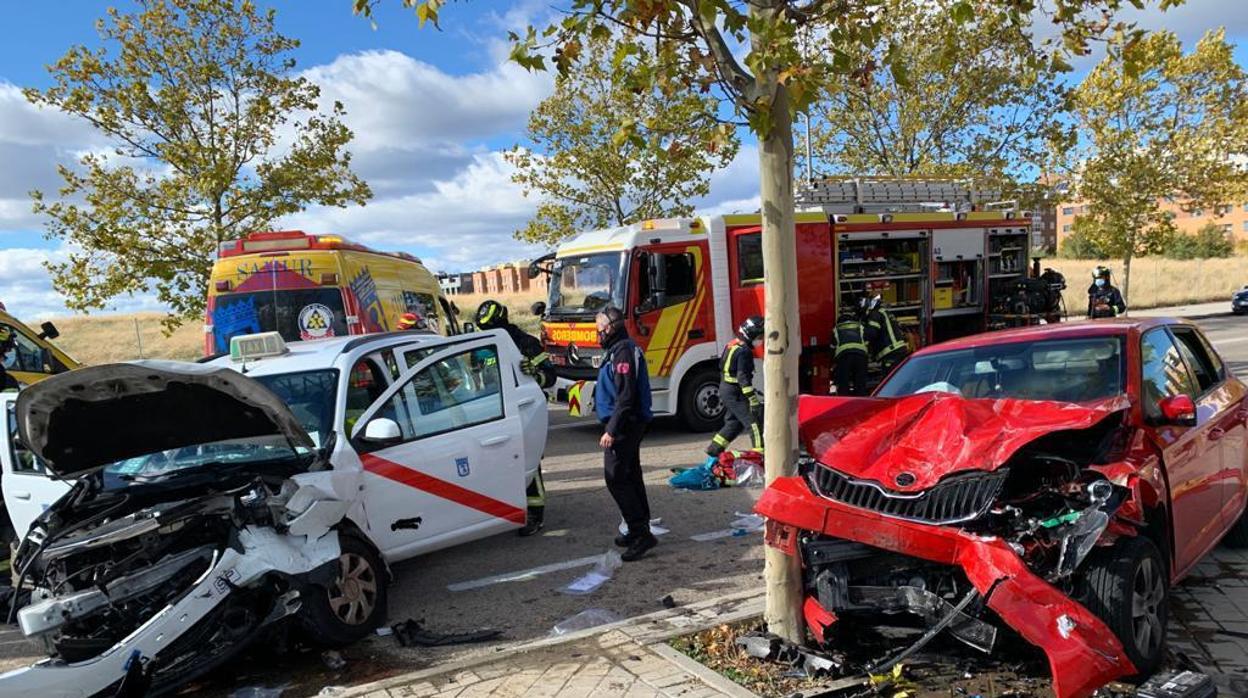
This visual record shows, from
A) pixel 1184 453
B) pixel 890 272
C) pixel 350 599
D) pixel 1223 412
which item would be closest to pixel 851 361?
pixel 890 272

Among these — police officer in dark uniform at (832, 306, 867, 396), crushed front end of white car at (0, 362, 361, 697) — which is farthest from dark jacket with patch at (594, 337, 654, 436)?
police officer in dark uniform at (832, 306, 867, 396)

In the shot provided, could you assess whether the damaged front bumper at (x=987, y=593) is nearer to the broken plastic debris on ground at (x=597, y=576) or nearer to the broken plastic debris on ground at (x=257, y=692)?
the broken plastic debris on ground at (x=597, y=576)

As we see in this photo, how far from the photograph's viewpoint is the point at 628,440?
5.76 meters

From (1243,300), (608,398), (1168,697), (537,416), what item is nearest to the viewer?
(1168,697)

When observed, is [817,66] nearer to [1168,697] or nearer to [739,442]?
[1168,697]

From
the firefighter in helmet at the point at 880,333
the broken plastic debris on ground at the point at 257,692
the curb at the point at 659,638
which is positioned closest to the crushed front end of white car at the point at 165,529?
the broken plastic debris on ground at the point at 257,692

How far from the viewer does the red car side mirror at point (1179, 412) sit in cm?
376

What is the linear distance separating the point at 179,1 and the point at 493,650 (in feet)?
39.7

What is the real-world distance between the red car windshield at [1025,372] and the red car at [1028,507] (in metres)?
0.01

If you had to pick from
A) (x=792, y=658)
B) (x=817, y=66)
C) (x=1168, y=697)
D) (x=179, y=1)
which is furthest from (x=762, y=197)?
(x=179, y=1)

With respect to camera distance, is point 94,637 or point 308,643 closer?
point 94,637

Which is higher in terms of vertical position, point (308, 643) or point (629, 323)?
point (629, 323)

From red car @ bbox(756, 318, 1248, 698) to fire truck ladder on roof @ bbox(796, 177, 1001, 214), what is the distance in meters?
7.46

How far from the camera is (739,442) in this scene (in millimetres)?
9664
